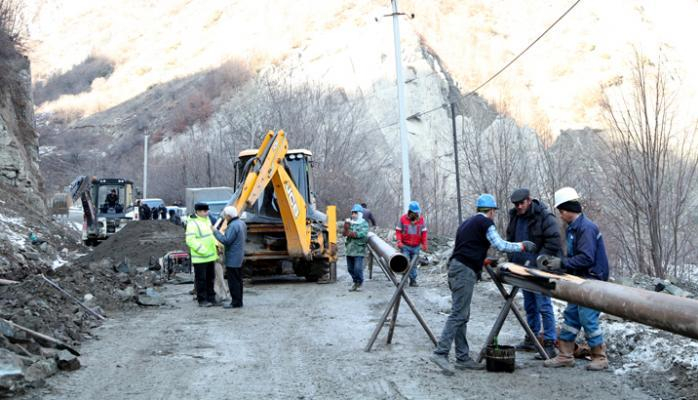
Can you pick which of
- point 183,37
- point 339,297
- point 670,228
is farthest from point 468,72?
point 339,297

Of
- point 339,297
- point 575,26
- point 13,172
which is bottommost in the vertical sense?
point 339,297

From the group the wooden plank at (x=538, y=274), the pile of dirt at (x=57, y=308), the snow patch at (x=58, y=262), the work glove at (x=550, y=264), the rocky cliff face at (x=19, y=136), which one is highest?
the rocky cliff face at (x=19, y=136)

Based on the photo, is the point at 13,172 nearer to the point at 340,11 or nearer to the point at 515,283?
the point at 515,283

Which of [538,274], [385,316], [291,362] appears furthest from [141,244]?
[538,274]

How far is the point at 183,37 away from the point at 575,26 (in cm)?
4398

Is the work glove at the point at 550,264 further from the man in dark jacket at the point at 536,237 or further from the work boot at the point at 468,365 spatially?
the work boot at the point at 468,365

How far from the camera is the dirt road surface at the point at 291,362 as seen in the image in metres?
7.89

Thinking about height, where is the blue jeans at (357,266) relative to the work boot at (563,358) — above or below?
above

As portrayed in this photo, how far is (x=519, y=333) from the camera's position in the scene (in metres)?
11.1

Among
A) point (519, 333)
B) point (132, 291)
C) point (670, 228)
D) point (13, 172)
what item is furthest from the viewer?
point (13, 172)

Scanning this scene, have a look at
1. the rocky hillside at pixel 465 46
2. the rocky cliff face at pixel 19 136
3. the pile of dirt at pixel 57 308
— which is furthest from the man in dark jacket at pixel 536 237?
the rocky hillside at pixel 465 46

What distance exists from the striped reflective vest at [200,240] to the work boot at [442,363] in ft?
22.3

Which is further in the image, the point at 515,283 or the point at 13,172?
the point at 13,172

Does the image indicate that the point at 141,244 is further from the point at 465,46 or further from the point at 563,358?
the point at 465,46
